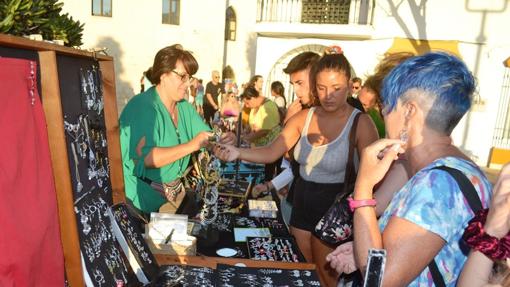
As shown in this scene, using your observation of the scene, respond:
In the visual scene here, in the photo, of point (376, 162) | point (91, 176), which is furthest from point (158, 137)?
point (376, 162)

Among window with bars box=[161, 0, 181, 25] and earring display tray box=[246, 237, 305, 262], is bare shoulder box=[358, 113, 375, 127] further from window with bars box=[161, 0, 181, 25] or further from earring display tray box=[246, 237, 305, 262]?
window with bars box=[161, 0, 181, 25]

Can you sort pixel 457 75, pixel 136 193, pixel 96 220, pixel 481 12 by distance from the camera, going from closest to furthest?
pixel 457 75, pixel 96 220, pixel 136 193, pixel 481 12

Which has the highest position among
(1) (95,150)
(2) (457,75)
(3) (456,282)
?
(2) (457,75)

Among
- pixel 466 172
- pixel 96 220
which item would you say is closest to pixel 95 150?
pixel 96 220

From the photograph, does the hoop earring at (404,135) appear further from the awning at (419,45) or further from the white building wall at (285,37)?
the awning at (419,45)

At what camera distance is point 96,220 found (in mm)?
1381

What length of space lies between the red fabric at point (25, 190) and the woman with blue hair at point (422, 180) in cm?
97

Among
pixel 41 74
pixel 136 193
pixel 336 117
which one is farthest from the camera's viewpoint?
pixel 336 117

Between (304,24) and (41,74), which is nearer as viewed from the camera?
(41,74)

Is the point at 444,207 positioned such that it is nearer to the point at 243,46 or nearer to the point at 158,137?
the point at 158,137

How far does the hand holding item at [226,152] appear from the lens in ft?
8.44

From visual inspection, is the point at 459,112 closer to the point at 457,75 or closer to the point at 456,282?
the point at 457,75

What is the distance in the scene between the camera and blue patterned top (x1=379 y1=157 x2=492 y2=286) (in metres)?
1.11

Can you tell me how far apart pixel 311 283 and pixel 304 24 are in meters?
11.7
